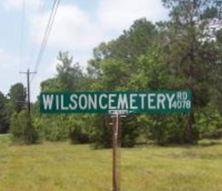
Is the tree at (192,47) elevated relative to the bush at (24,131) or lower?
elevated

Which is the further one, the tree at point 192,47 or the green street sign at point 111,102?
the tree at point 192,47

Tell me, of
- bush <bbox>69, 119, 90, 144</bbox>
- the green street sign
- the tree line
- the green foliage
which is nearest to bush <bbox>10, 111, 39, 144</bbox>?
bush <bbox>69, 119, 90, 144</bbox>

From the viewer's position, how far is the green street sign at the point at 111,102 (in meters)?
9.60

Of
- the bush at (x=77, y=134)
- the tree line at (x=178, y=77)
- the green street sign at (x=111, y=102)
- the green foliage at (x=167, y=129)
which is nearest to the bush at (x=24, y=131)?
the bush at (x=77, y=134)

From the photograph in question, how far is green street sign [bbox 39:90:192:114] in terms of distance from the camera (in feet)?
31.5

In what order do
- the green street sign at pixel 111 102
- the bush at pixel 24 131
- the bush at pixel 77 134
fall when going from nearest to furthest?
the green street sign at pixel 111 102
the bush at pixel 77 134
the bush at pixel 24 131

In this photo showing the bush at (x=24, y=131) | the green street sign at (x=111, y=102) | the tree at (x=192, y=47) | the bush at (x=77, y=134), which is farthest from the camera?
the bush at (x=24, y=131)

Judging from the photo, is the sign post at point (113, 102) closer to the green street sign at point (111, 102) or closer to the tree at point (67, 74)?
the green street sign at point (111, 102)

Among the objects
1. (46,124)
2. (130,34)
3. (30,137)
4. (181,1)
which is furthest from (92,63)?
(181,1)

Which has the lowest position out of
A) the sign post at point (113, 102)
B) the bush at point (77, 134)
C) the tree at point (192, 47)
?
the bush at point (77, 134)

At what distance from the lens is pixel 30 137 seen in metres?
80.6

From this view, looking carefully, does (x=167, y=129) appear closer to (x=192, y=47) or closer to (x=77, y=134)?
(x=192, y=47)

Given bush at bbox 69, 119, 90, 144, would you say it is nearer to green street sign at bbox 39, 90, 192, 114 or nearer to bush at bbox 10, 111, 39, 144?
bush at bbox 10, 111, 39, 144

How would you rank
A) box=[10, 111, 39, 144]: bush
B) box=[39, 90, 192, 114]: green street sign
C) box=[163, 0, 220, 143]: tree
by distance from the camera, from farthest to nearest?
box=[10, 111, 39, 144]: bush < box=[163, 0, 220, 143]: tree < box=[39, 90, 192, 114]: green street sign
